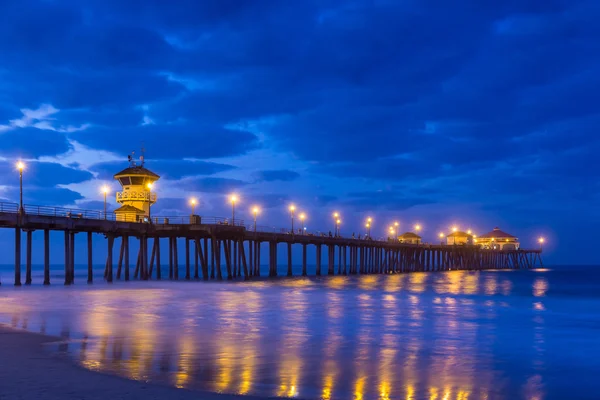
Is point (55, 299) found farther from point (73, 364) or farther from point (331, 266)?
point (331, 266)

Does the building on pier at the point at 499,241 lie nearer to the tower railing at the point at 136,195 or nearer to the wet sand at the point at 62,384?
the tower railing at the point at 136,195

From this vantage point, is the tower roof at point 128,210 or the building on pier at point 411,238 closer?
the tower roof at point 128,210

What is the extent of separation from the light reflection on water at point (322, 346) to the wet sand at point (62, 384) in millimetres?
529

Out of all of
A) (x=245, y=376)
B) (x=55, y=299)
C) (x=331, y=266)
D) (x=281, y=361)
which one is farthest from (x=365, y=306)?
(x=331, y=266)

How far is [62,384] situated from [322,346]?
7474mm

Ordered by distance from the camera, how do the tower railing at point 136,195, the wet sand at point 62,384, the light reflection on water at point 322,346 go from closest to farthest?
the wet sand at point 62,384 < the light reflection on water at point 322,346 < the tower railing at point 136,195

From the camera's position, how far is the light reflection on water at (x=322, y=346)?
1098cm

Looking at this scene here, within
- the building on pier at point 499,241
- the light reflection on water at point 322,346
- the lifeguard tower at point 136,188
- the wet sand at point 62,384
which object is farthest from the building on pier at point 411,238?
the wet sand at point 62,384

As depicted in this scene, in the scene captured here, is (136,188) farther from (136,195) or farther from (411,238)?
(411,238)

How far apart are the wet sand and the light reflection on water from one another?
0.53 meters

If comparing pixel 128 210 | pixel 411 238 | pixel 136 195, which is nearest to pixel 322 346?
pixel 128 210

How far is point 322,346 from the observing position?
622 inches

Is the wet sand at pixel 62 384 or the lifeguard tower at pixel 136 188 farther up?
the lifeguard tower at pixel 136 188

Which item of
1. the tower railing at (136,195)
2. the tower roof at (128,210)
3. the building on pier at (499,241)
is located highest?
the tower railing at (136,195)
